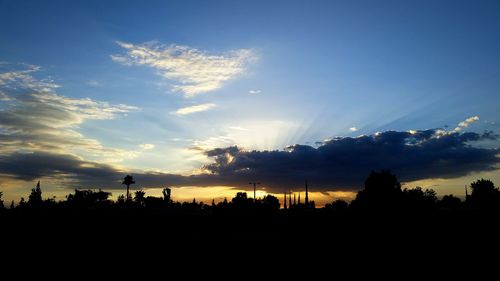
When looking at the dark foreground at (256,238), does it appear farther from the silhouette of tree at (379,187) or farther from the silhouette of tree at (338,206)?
the silhouette of tree at (379,187)

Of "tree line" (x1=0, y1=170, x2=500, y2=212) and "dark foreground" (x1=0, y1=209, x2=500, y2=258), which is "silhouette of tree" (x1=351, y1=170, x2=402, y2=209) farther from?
"dark foreground" (x1=0, y1=209, x2=500, y2=258)

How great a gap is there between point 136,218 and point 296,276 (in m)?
18.7

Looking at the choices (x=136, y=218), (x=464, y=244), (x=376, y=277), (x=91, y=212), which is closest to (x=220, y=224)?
(x=136, y=218)

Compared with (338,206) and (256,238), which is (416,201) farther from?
(338,206)

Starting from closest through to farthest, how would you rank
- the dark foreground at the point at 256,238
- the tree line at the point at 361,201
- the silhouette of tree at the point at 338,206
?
the dark foreground at the point at 256,238
the tree line at the point at 361,201
the silhouette of tree at the point at 338,206

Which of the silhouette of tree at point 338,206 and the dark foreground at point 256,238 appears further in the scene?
the silhouette of tree at point 338,206

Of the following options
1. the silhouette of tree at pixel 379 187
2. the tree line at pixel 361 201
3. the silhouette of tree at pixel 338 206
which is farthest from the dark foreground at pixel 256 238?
the silhouette of tree at pixel 379 187

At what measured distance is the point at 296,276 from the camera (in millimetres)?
21359

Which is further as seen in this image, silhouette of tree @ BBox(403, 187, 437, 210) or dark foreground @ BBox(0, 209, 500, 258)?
silhouette of tree @ BBox(403, 187, 437, 210)

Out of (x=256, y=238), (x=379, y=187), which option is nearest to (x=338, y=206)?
(x=379, y=187)

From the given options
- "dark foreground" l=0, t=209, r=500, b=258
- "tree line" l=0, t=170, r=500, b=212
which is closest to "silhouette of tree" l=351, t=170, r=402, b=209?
"tree line" l=0, t=170, r=500, b=212

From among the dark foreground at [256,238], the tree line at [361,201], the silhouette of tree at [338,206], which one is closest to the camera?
the dark foreground at [256,238]

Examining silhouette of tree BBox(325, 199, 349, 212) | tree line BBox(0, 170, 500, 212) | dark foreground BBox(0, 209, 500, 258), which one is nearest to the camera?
dark foreground BBox(0, 209, 500, 258)

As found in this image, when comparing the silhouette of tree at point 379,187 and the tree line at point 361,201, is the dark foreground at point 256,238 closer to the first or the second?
the tree line at point 361,201
